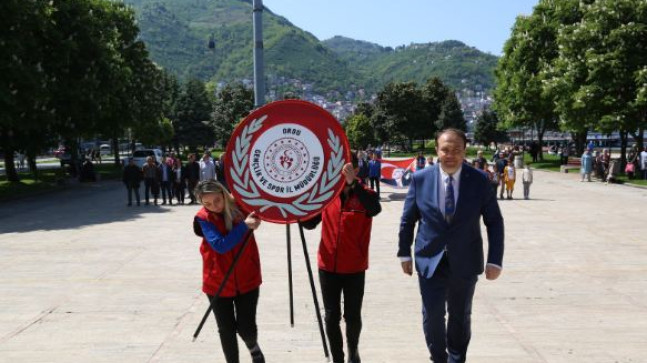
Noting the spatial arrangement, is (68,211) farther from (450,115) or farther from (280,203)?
(450,115)

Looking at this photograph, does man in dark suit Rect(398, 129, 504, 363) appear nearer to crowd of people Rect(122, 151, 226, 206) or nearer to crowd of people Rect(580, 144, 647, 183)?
crowd of people Rect(122, 151, 226, 206)

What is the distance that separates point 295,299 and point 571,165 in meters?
38.9

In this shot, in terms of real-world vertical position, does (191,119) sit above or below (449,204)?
above

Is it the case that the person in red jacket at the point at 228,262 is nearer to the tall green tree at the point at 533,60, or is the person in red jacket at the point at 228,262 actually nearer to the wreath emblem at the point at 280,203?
the wreath emblem at the point at 280,203

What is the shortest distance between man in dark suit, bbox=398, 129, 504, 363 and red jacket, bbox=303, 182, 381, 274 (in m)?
0.44

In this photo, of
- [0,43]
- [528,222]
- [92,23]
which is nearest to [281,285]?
[528,222]

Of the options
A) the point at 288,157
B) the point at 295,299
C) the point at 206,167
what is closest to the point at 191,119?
the point at 206,167

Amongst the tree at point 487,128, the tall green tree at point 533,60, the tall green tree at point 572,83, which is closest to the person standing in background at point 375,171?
the tall green tree at point 572,83

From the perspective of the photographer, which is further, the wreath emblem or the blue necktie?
the wreath emblem

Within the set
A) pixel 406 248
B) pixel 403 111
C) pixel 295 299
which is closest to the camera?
pixel 406 248

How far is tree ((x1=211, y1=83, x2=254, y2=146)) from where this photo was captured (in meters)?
85.6

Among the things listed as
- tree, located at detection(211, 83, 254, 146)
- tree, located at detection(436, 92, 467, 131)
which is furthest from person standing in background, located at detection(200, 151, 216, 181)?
tree, located at detection(436, 92, 467, 131)

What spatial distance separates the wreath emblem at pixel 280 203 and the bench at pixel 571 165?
37408mm

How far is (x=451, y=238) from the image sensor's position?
172 inches
